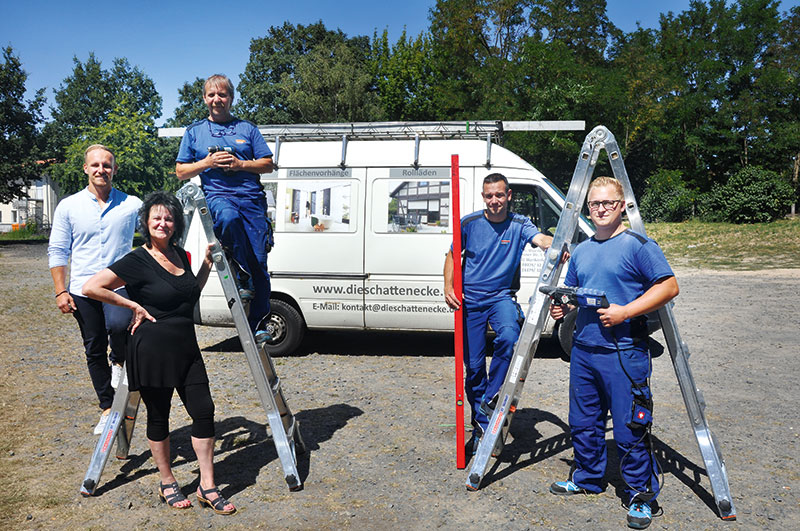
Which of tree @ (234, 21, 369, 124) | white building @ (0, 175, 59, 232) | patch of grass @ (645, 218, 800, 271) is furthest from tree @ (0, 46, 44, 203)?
patch of grass @ (645, 218, 800, 271)

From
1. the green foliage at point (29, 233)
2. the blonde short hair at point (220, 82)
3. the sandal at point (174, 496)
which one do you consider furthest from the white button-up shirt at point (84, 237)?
the green foliage at point (29, 233)

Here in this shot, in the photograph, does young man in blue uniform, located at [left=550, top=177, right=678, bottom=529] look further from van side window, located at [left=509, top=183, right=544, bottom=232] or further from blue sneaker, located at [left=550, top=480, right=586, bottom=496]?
van side window, located at [left=509, top=183, right=544, bottom=232]

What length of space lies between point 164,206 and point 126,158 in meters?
38.3

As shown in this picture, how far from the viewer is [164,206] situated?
3820 millimetres

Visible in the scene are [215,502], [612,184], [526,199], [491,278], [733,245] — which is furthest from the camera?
[733,245]

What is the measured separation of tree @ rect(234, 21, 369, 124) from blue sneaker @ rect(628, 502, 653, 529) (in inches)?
1813

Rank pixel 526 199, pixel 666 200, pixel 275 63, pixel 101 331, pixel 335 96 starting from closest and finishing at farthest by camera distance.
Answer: pixel 101 331 → pixel 526 199 → pixel 666 200 → pixel 335 96 → pixel 275 63

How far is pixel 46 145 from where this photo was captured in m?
46.5

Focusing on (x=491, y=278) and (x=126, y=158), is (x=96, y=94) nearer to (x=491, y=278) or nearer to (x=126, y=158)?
(x=126, y=158)

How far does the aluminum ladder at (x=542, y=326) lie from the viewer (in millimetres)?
3854

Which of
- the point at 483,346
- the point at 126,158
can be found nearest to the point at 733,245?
the point at 483,346

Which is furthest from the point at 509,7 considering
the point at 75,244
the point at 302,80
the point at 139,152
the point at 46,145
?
the point at 75,244

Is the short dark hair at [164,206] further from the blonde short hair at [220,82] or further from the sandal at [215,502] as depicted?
the sandal at [215,502]

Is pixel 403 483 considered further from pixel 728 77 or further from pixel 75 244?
pixel 728 77
